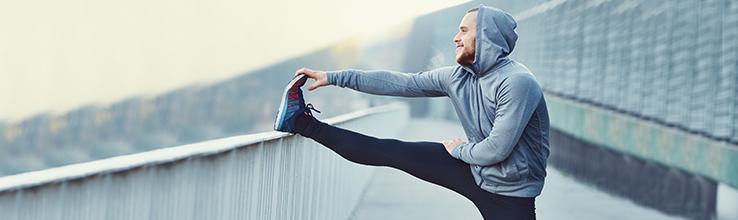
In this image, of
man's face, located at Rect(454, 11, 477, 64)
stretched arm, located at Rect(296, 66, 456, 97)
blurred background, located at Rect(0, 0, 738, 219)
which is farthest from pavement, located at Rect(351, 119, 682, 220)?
man's face, located at Rect(454, 11, 477, 64)

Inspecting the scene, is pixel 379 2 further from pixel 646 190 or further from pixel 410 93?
pixel 410 93

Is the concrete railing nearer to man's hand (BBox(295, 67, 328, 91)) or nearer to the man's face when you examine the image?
man's hand (BBox(295, 67, 328, 91))

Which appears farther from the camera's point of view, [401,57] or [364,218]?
[401,57]

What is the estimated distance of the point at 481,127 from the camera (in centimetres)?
547

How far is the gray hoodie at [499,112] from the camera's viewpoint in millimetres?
5188

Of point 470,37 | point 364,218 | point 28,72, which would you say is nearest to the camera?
point 470,37

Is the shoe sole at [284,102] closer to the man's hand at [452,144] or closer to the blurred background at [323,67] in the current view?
the man's hand at [452,144]

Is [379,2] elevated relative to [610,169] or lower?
elevated

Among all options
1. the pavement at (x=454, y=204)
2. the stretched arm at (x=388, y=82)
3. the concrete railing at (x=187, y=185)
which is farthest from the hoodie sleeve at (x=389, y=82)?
the pavement at (x=454, y=204)

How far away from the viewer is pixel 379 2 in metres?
52.9

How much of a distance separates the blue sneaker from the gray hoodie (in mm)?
699

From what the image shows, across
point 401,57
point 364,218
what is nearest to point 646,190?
point 364,218

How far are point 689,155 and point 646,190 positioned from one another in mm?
1933

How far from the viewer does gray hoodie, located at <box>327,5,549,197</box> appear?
5188 millimetres
